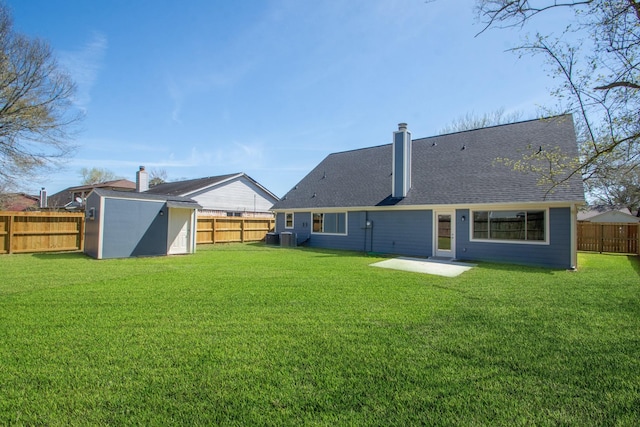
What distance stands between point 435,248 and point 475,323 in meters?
8.81

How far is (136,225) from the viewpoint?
12.5m

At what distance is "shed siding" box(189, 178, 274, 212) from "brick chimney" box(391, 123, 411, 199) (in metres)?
14.6

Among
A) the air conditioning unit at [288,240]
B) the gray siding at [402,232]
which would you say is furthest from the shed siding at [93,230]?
the gray siding at [402,232]

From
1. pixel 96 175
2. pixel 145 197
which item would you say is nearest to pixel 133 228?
pixel 145 197

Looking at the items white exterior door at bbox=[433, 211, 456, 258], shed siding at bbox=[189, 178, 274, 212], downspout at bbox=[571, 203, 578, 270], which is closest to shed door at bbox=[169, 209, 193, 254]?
shed siding at bbox=[189, 178, 274, 212]

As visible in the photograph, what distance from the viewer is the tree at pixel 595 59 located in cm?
628

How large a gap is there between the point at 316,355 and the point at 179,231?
12.0 metres

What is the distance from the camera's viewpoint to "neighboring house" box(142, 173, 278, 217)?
930 inches

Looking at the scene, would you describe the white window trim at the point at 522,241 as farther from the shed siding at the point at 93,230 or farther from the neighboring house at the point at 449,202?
the shed siding at the point at 93,230

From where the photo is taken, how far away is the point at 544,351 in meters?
3.73

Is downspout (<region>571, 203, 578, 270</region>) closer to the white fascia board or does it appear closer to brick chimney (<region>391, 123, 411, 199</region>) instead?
the white fascia board

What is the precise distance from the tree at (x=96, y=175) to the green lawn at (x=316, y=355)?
4845 centimetres

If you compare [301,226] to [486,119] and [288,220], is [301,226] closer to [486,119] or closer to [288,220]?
[288,220]

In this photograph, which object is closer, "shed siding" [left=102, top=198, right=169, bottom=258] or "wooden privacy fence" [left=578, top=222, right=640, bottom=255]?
"shed siding" [left=102, top=198, right=169, bottom=258]
